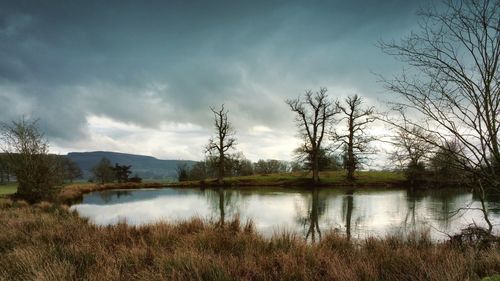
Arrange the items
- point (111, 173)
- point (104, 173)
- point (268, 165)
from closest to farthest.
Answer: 1. point (104, 173)
2. point (111, 173)
3. point (268, 165)

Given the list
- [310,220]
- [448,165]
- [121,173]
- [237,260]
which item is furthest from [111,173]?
[448,165]

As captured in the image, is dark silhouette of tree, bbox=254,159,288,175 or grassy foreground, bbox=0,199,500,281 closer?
grassy foreground, bbox=0,199,500,281

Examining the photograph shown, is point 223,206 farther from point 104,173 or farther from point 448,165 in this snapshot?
point 104,173

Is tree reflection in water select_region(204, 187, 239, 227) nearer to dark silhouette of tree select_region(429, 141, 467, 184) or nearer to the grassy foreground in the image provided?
the grassy foreground

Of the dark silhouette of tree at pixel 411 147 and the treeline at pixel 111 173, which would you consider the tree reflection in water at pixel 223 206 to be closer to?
the dark silhouette of tree at pixel 411 147

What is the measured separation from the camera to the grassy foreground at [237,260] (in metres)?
4.63

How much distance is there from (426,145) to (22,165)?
74.4 feet

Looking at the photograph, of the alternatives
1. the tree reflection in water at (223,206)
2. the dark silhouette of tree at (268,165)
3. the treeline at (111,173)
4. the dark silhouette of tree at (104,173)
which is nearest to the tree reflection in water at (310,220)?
the tree reflection in water at (223,206)

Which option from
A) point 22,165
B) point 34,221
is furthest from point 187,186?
point 34,221

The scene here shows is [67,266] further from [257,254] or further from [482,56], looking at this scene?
[482,56]

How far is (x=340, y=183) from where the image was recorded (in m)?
38.1

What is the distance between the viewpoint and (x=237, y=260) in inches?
215

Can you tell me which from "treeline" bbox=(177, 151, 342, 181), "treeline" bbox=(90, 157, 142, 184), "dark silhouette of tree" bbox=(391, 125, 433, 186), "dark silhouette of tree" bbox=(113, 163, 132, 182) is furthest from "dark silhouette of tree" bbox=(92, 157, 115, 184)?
"dark silhouette of tree" bbox=(391, 125, 433, 186)

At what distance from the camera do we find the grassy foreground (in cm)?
463
